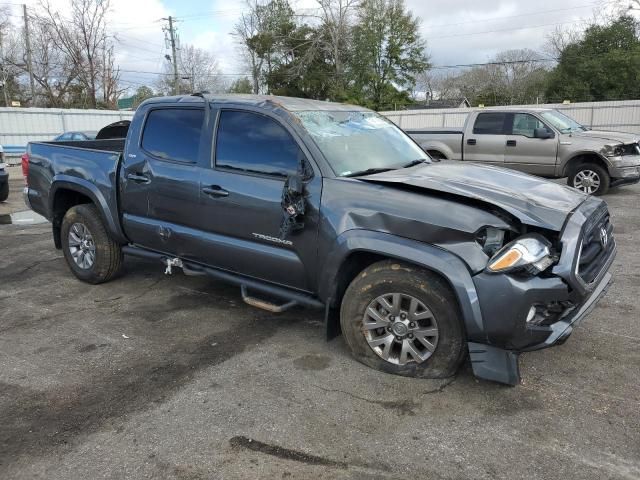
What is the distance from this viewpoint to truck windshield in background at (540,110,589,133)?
10.9m

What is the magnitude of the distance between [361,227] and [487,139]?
870cm

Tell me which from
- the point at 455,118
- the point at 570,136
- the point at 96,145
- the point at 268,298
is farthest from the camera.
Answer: the point at 455,118

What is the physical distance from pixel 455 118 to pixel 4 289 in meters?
23.3

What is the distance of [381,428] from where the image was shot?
309cm

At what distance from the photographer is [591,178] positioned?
34.3ft

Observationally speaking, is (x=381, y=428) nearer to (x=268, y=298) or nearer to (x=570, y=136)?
(x=268, y=298)

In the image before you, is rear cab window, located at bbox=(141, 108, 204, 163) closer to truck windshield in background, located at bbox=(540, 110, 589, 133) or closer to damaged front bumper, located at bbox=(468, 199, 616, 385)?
damaged front bumper, located at bbox=(468, 199, 616, 385)

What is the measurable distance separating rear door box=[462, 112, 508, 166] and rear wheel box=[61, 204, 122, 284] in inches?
320

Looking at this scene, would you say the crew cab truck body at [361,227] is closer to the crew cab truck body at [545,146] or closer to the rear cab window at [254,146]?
the rear cab window at [254,146]

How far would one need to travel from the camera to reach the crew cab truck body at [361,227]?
3203 millimetres

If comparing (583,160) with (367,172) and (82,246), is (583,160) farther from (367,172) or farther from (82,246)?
(82,246)

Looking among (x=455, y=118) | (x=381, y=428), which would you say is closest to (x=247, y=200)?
(x=381, y=428)

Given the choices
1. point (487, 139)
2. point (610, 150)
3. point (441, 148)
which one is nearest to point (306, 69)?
point (441, 148)

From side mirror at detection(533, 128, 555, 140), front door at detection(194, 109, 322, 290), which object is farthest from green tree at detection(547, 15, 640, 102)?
front door at detection(194, 109, 322, 290)
